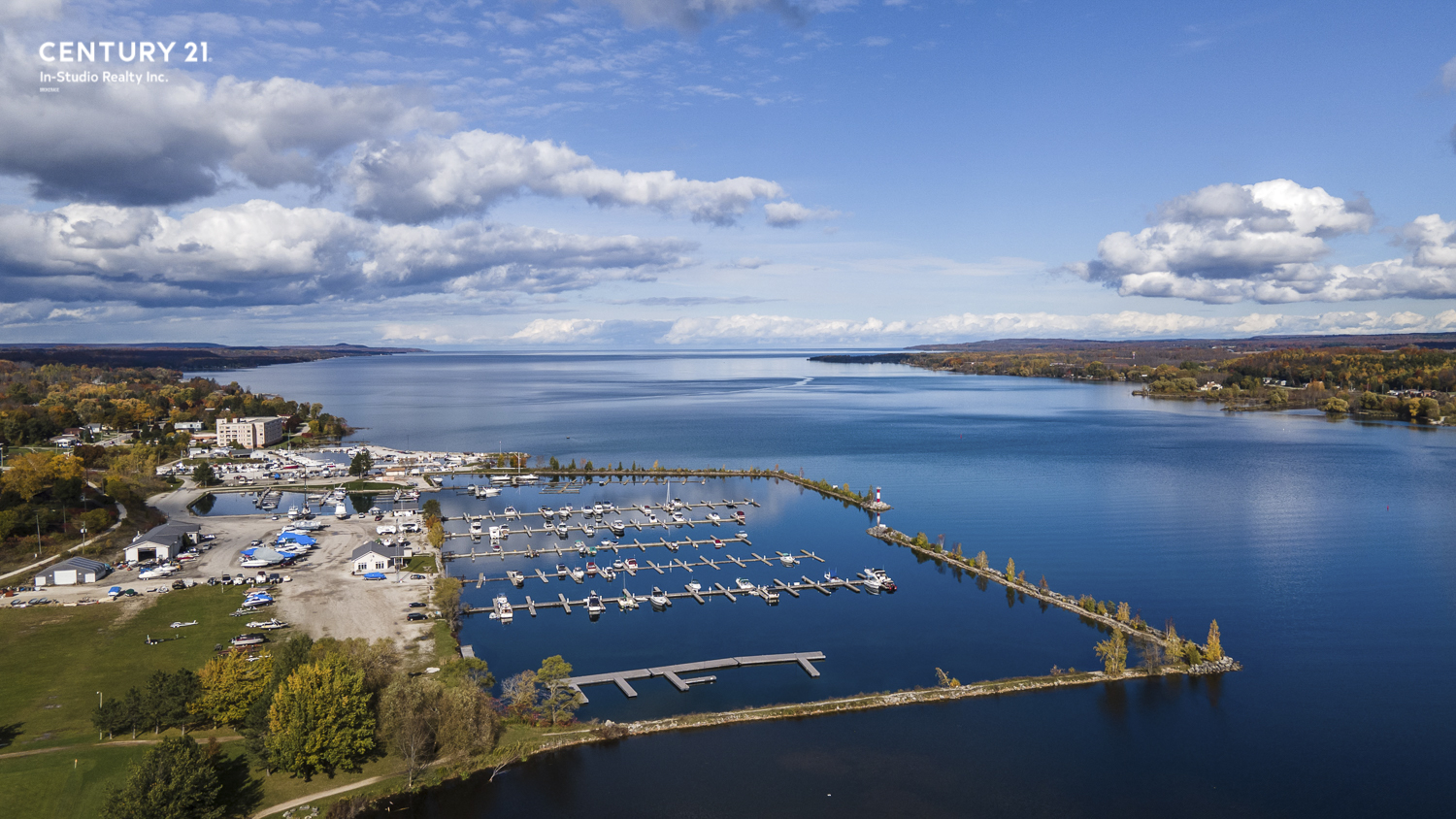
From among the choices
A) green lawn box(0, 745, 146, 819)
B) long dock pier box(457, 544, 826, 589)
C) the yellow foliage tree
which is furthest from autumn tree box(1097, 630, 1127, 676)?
the yellow foliage tree

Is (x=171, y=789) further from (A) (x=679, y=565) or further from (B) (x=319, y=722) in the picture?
(A) (x=679, y=565)

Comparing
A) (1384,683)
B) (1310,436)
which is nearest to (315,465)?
(1384,683)

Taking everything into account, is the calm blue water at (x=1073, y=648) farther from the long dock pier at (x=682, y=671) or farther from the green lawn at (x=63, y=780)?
the green lawn at (x=63, y=780)

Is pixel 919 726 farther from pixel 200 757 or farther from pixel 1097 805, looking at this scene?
pixel 200 757

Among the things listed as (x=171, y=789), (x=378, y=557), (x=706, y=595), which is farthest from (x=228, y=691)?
(x=706, y=595)

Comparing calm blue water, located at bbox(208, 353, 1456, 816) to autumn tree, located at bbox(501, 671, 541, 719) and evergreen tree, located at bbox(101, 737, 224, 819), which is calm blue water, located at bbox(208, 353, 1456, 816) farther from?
evergreen tree, located at bbox(101, 737, 224, 819)
